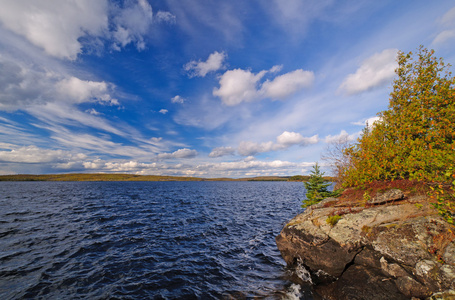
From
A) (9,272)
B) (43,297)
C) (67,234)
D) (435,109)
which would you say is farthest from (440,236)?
(67,234)

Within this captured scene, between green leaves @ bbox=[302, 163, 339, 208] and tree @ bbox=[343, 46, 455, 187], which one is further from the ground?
tree @ bbox=[343, 46, 455, 187]

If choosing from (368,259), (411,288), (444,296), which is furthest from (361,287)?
(444,296)

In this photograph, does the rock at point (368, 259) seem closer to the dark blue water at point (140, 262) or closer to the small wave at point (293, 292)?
the dark blue water at point (140, 262)

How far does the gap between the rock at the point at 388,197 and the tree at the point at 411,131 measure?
1.39m

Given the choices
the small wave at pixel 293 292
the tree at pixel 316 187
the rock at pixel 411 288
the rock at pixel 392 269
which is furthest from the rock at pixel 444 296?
the tree at pixel 316 187

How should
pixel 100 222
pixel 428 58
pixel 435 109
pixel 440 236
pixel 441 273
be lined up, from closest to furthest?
pixel 441 273, pixel 440 236, pixel 435 109, pixel 428 58, pixel 100 222

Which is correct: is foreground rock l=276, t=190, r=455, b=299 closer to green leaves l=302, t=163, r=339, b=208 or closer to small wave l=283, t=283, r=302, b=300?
small wave l=283, t=283, r=302, b=300

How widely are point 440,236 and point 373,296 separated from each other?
424 centimetres

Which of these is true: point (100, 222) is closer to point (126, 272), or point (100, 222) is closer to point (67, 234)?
point (67, 234)

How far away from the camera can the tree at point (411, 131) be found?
1195cm

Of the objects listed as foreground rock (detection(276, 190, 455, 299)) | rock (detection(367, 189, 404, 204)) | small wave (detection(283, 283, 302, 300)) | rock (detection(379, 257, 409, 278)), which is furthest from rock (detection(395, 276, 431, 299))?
rock (detection(367, 189, 404, 204))

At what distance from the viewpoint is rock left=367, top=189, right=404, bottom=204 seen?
1188cm

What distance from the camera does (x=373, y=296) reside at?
872 cm

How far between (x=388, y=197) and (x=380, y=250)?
410cm
